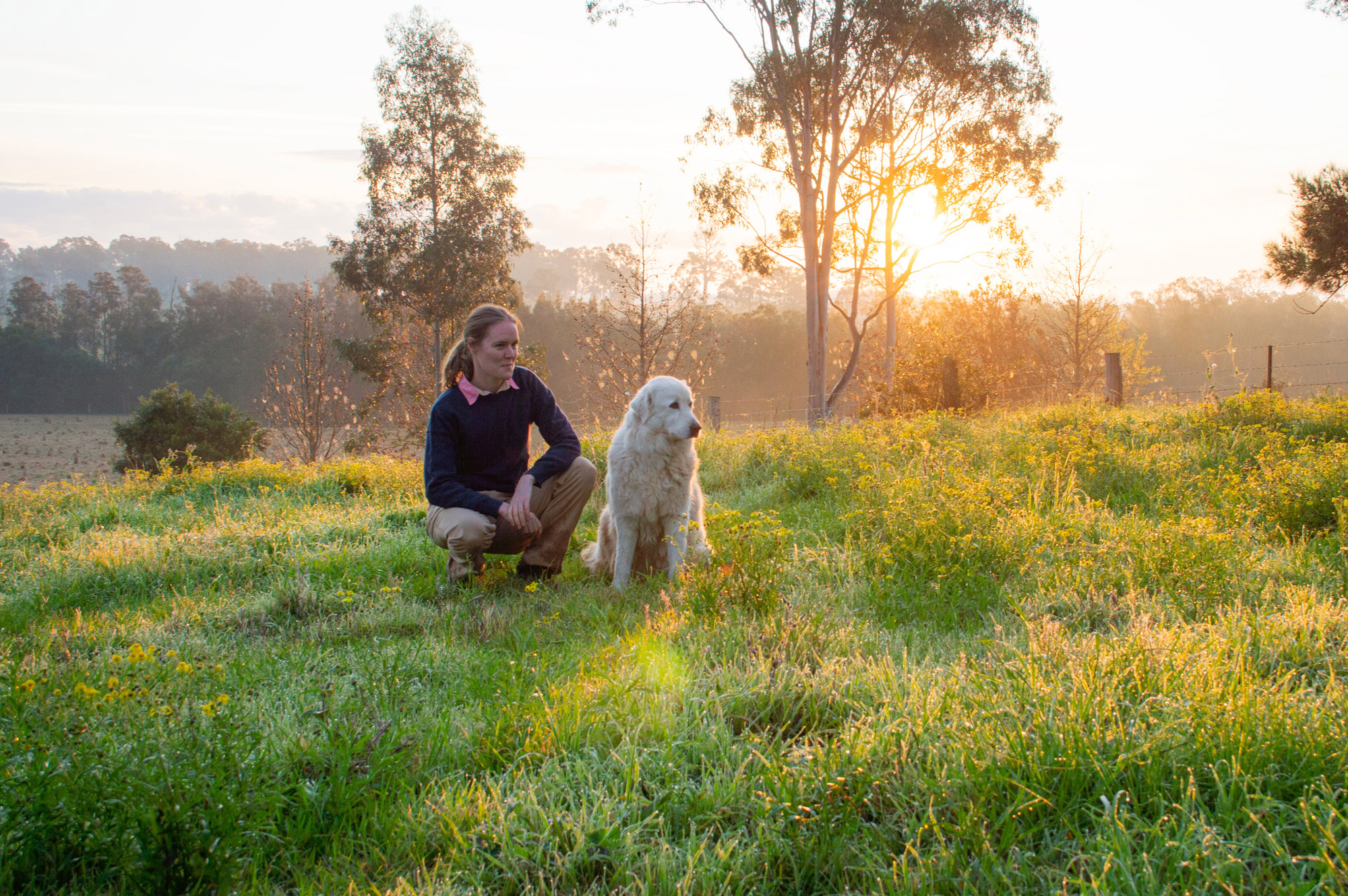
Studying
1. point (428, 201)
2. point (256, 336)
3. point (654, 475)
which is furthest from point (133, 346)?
point (654, 475)

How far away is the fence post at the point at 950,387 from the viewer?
41.3ft

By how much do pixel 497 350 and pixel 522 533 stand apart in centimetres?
105

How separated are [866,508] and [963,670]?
2301 mm

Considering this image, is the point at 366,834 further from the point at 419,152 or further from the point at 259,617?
the point at 419,152

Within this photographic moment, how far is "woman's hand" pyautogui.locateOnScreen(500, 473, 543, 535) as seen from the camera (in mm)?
4016

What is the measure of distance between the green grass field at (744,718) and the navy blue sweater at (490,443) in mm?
500

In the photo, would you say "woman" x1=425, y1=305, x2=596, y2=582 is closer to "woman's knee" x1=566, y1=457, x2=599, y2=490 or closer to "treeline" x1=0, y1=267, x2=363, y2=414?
"woman's knee" x1=566, y1=457, x2=599, y2=490

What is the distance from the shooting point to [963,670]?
2.40 meters

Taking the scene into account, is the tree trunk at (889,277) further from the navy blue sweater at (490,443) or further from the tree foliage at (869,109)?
the navy blue sweater at (490,443)

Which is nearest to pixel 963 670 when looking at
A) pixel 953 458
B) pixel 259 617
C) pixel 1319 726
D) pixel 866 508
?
pixel 1319 726

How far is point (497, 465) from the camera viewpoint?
4391 mm

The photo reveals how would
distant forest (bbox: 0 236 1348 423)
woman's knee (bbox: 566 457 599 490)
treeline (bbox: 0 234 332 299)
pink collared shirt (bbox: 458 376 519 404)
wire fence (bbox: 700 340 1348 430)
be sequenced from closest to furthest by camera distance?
pink collared shirt (bbox: 458 376 519 404) → woman's knee (bbox: 566 457 599 490) → wire fence (bbox: 700 340 1348 430) → distant forest (bbox: 0 236 1348 423) → treeline (bbox: 0 234 332 299)

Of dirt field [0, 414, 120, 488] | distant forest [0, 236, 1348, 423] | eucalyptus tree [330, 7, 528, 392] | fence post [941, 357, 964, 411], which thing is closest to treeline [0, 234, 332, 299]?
distant forest [0, 236, 1348, 423]

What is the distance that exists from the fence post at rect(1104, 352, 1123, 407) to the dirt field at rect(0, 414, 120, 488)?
73.8ft
